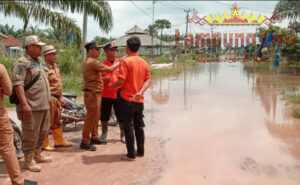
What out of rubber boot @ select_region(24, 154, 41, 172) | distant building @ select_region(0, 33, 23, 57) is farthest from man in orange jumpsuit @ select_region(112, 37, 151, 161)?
distant building @ select_region(0, 33, 23, 57)

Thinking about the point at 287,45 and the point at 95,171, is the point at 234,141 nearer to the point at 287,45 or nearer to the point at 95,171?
the point at 95,171

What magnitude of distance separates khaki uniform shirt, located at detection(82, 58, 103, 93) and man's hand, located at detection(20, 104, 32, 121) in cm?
149

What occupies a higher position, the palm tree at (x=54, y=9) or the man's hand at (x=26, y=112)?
the palm tree at (x=54, y=9)

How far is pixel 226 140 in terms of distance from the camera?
7488mm

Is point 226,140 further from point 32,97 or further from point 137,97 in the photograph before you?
point 32,97

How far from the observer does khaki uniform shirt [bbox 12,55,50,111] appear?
205 inches

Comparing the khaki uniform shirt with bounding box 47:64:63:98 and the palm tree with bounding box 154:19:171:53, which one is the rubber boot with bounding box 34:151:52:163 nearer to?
the khaki uniform shirt with bounding box 47:64:63:98

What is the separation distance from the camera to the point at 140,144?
20.5 feet

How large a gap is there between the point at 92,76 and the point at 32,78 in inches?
55.3

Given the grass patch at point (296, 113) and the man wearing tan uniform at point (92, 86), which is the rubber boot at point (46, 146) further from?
the grass patch at point (296, 113)

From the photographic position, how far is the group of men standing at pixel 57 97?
16.6 ft

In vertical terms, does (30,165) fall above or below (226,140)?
above

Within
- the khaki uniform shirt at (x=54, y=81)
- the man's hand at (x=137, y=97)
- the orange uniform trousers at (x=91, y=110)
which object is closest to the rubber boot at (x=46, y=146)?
the orange uniform trousers at (x=91, y=110)

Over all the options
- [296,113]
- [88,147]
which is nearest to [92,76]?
[88,147]
